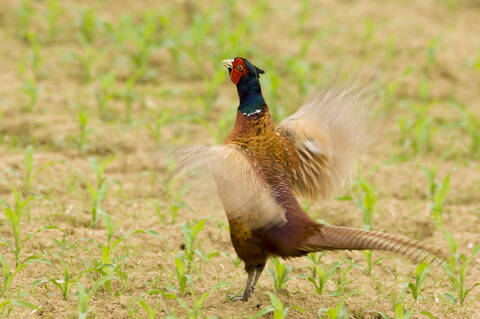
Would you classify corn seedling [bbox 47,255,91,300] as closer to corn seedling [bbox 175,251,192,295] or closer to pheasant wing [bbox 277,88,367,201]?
corn seedling [bbox 175,251,192,295]

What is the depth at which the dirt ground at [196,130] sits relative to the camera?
426 cm

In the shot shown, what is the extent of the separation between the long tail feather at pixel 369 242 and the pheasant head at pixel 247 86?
2.94ft

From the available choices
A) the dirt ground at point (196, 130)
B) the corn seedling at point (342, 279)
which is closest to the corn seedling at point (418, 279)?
the dirt ground at point (196, 130)

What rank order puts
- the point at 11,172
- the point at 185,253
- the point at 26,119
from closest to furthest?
the point at 185,253 → the point at 11,172 → the point at 26,119

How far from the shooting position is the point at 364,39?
8.25 m

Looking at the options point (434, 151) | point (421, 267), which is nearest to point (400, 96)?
point (434, 151)

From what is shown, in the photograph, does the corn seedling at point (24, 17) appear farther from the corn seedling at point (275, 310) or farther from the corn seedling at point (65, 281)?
the corn seedling at point (275, 310)

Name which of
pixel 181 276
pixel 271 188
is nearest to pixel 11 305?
pixel 181 276

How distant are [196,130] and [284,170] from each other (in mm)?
2686

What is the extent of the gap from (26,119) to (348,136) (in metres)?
3.29

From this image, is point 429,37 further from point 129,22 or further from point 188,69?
point 129,22

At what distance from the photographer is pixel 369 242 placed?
3.47 meters

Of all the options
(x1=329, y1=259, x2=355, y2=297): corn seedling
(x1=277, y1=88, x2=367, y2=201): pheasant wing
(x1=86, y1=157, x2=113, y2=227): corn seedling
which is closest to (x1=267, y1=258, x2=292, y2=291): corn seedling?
(x1=329, y1=259, x2=355, y2=297): corn seedling

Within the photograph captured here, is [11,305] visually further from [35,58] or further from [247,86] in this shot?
[35,58]
